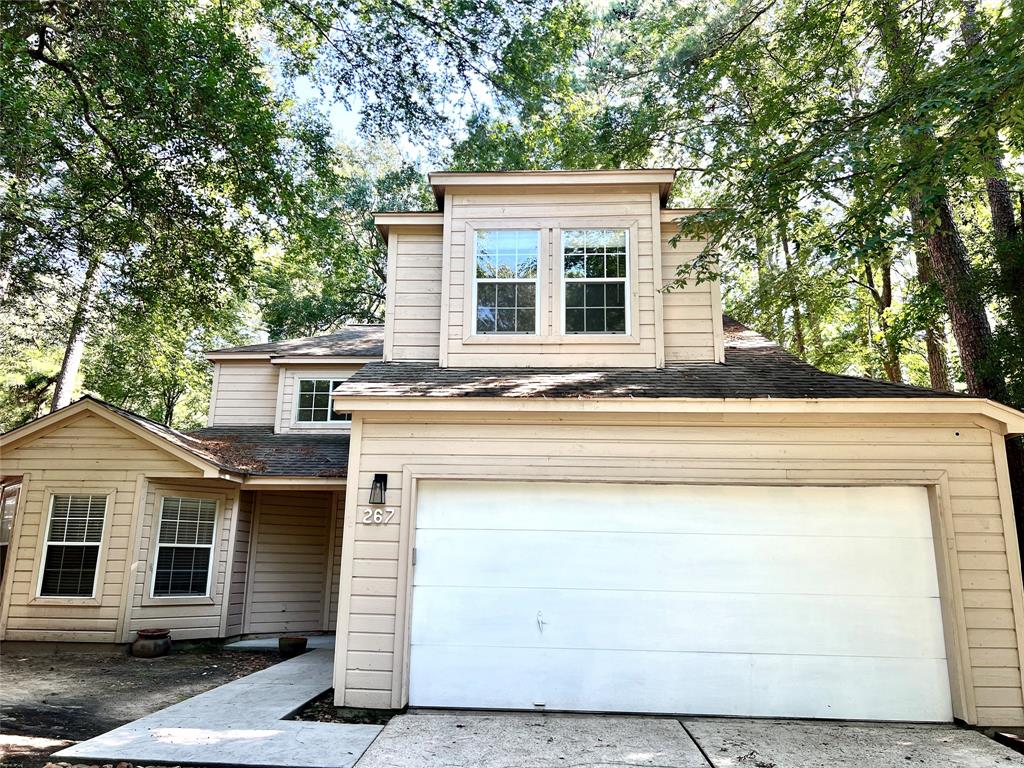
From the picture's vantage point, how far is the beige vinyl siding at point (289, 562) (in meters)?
10.3

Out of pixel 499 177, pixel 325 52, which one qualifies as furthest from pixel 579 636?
pixel 325 52

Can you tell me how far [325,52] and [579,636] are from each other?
10.3 m

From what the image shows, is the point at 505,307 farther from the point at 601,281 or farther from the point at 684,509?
the point at 684,509

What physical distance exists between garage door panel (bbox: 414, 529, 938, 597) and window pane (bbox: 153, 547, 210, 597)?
5549mm

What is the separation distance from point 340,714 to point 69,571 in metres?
5.96

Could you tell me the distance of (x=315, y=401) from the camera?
1180 cm

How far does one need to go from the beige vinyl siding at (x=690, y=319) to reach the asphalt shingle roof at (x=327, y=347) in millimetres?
6112

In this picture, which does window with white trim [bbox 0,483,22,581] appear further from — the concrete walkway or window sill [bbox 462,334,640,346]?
window sill [bbox 462,334,640,346]

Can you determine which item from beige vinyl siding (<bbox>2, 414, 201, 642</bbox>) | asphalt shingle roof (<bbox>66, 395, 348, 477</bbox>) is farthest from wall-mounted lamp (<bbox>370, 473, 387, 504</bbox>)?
beige vinyl siding (<bbox>2, 414, 201, 642</bbox>)

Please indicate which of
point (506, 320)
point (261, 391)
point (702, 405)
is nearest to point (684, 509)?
point (702, 405)

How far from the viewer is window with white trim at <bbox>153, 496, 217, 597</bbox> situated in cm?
913

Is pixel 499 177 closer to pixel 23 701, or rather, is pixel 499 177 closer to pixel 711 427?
pixel 711 427

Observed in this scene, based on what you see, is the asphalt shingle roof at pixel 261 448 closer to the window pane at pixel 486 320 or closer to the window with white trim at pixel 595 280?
the window pane at pixel 486 320

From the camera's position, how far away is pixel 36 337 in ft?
50.2
